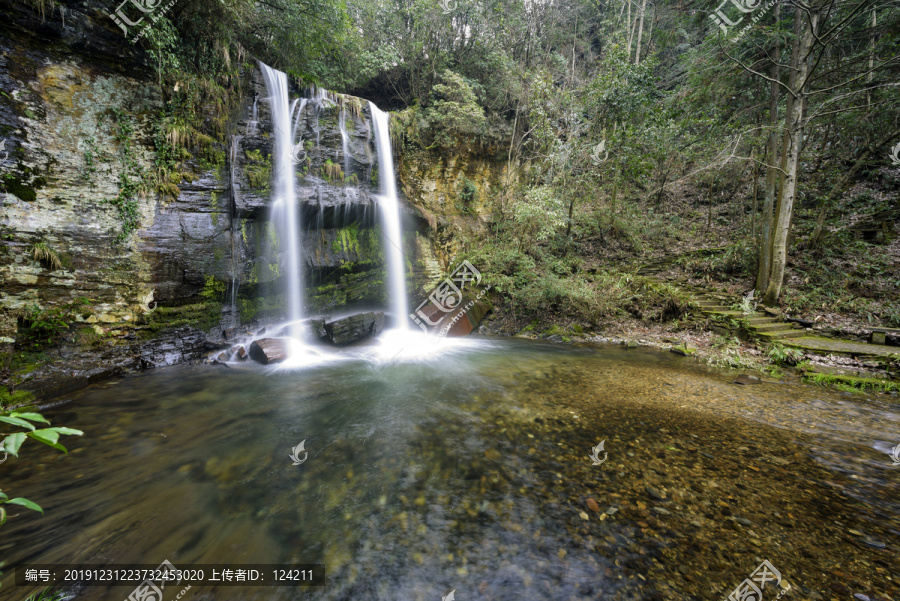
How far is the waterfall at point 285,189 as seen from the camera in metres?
8.86

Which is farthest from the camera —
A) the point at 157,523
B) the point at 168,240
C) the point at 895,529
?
the point at 168,240

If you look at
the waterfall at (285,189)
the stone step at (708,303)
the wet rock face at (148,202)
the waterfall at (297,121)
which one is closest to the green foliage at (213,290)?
the wet rock face at (148,202)

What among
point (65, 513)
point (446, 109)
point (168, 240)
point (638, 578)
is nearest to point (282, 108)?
point (168, 240)

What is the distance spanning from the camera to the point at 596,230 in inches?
551

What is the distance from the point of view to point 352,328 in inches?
358

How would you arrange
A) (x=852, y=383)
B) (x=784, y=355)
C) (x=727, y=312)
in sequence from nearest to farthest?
(x=852, y=383) → (x=784, y=355) → (x=727, y=312)

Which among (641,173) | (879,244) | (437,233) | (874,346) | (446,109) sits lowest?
(874,346)

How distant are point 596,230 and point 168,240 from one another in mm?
14370

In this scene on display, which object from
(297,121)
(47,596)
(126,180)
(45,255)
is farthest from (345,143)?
(47,596)

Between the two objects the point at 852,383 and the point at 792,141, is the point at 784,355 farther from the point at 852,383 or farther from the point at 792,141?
the point at 792,141

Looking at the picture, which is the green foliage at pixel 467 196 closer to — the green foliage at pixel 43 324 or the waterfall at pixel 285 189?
the waterfall at pixel 285 189

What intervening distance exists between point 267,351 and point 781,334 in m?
11.6

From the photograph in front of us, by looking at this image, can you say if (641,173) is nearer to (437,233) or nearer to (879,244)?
(879,244)

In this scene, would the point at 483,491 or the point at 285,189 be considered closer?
the point at 483,491
